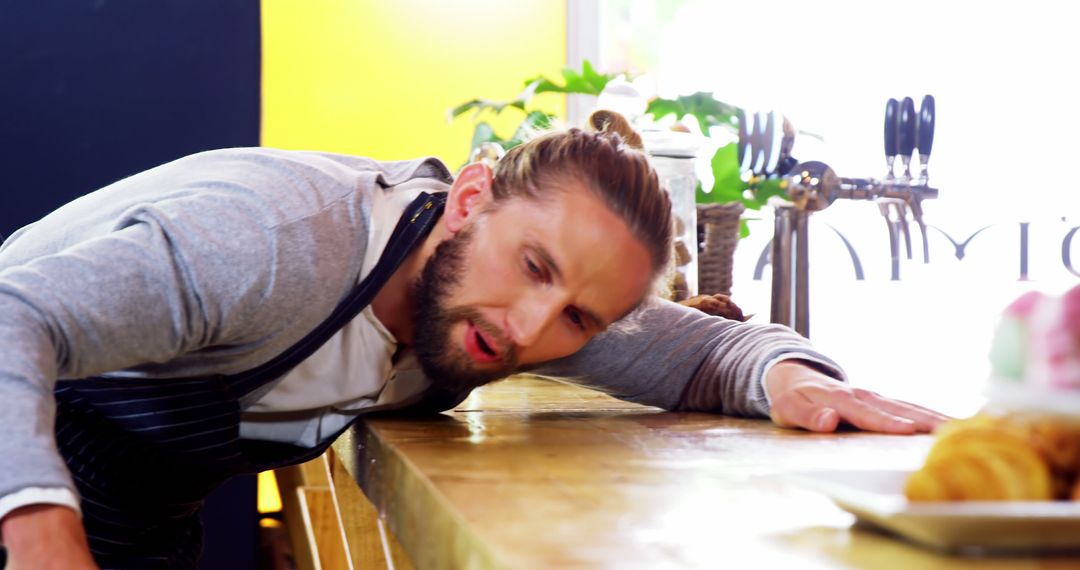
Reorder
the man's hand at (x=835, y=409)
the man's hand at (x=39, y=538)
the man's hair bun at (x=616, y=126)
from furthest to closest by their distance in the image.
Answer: the man's hair bun at (x=616, y=126) < the man's hand at (x=835, y=409) < the man's hand at (x=39, y=538)

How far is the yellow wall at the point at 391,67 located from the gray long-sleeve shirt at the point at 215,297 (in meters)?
2.11

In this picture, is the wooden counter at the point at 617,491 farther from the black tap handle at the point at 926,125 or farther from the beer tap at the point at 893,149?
the black tap handle at the point at 926,125

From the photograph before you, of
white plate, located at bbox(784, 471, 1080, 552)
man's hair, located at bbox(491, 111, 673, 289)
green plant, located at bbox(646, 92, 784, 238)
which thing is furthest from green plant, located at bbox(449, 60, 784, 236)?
white plate, located at bbox(784, 471, 1080, 552)

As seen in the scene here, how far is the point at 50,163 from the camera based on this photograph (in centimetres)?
248

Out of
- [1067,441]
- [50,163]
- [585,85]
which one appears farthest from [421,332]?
[50,163]

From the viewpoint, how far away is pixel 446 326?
1.17 m

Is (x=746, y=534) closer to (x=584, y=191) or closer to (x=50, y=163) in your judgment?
(x=584, y=191)

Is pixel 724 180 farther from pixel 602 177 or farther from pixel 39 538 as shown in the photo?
pixel 39 538

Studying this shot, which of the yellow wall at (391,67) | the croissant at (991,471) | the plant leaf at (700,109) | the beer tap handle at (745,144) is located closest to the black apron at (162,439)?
the beer tap handle at (745,144)

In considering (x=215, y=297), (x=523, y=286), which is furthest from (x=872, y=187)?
(x=215, y=297)

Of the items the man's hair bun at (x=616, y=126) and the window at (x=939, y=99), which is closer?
the man's hair bun at (x=616, y=126)

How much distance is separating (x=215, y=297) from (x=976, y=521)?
62 centimetres

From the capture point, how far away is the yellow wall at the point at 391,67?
11.1 feet

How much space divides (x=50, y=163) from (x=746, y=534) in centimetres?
227
